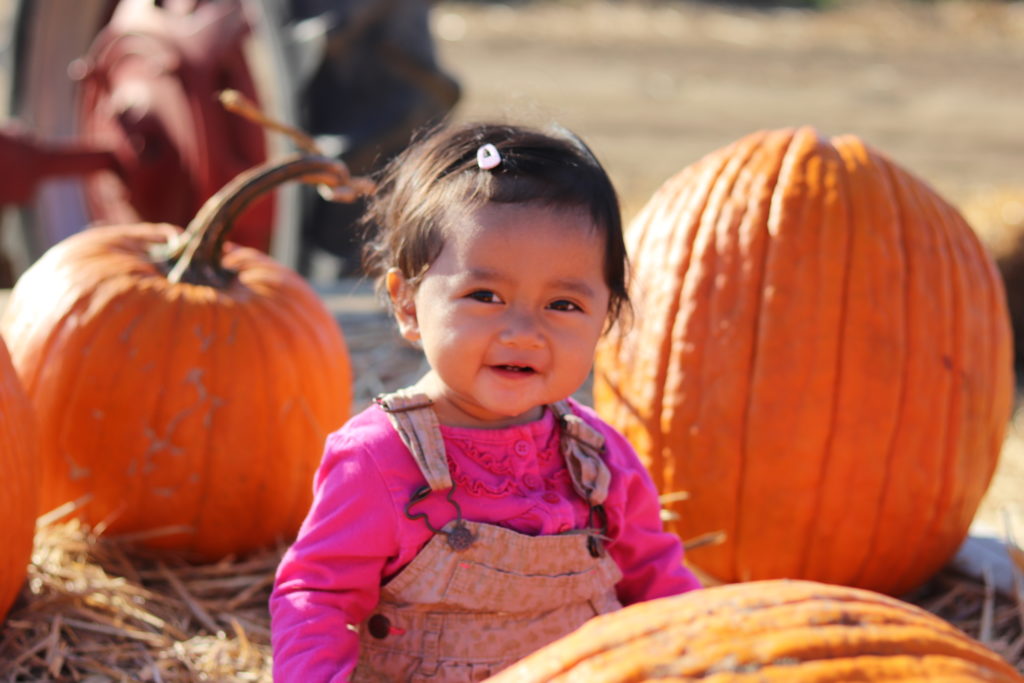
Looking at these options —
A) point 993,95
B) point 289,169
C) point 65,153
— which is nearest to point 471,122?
point 289,169

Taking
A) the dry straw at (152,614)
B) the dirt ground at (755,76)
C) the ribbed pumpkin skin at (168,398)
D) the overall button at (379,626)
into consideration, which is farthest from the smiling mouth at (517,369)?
the dirt ground at (755,76)

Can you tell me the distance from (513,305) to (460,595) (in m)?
0.51

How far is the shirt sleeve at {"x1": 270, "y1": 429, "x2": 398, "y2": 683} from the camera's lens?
6.78ft

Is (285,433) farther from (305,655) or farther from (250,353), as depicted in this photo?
(305,655)

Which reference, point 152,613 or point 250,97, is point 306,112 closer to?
point 250,97

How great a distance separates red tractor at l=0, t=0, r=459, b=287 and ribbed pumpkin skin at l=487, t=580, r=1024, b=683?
313cm

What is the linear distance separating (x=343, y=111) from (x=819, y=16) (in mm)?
15685

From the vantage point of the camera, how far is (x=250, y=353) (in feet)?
10.1

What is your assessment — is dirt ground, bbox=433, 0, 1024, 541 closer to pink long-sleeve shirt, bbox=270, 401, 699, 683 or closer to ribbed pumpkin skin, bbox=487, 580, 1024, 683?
pink long-sleeve shirt, bbox=270, 401, 699, 683

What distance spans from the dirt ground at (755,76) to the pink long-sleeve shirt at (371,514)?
4122 mm

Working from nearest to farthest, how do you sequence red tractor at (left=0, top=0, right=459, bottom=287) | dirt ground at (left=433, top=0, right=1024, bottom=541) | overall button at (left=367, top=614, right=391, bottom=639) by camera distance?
overall button at (left=367, top=614, right=391, bottom=639)
red tractor at (left=0, top=0, right=459, bottom=287)
dirt ground at (left=433, top=0, right=1024, bottom=541)

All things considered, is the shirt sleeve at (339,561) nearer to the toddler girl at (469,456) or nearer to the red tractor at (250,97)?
the toddler girl at (469,456)

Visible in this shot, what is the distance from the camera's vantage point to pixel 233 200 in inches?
122

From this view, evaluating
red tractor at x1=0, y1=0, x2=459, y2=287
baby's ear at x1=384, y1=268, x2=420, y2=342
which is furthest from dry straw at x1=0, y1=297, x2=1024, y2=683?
red tractor at x1=0, y1=0, x2=459, y2=287
